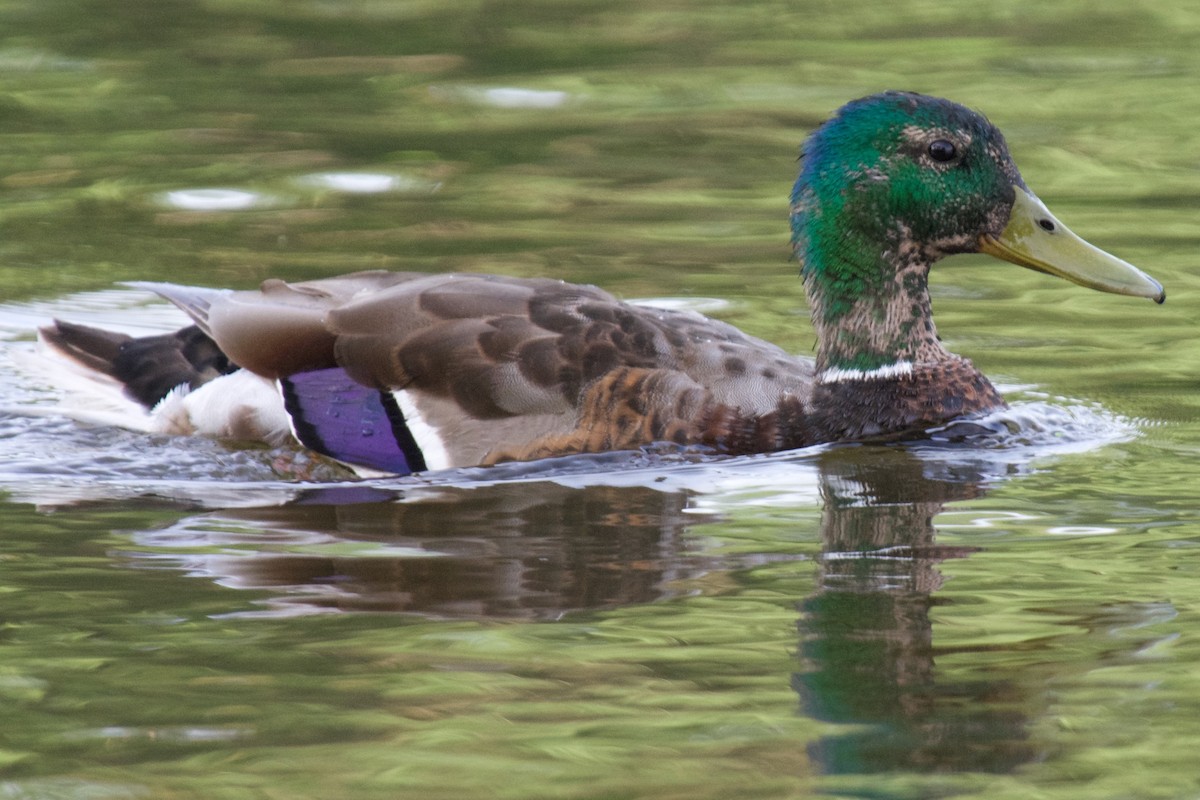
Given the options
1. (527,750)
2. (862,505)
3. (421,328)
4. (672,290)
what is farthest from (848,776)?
(672,290)

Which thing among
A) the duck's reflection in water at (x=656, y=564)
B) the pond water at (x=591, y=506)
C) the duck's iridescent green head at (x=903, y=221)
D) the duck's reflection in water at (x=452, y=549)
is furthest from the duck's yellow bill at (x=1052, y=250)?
the duck's reflection in water at (x=452, y=549)

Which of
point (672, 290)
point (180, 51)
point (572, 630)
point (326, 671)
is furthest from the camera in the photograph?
point (180, 51)

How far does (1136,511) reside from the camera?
670 centimetres

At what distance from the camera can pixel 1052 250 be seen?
25.0 feet

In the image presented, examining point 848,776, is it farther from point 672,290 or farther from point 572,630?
point 672,290

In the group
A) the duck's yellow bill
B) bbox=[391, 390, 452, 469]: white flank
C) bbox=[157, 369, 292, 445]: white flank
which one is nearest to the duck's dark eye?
the duck's yellow bill

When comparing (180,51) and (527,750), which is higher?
(180,51)

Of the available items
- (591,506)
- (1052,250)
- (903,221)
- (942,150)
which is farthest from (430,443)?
(1052,250)

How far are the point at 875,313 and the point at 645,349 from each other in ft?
3.29

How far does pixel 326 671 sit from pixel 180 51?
1014 centimetres

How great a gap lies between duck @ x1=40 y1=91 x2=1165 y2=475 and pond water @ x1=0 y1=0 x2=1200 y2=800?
0.15 metres

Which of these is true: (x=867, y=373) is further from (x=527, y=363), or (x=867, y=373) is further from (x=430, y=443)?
(x=430, y=443)

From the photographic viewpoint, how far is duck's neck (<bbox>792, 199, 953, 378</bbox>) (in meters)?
7.75

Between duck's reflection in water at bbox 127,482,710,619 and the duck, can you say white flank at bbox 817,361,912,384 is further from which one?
duck's reflection in water at bbox 127,482,710,619
